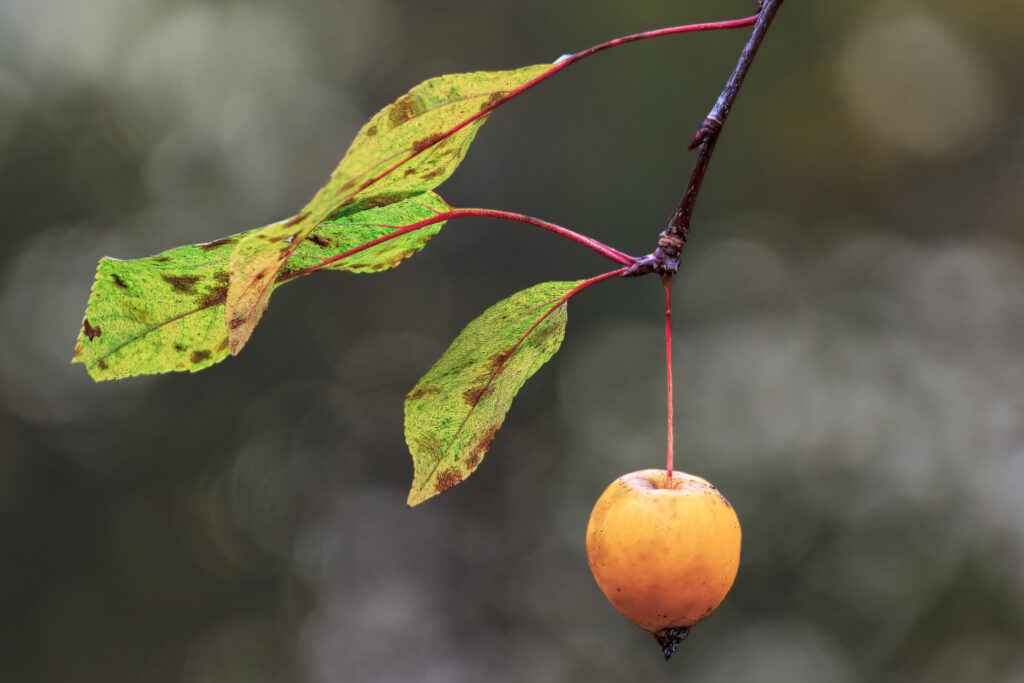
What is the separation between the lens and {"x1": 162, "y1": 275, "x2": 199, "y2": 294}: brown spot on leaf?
0.60 m

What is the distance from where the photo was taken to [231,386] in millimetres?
3768

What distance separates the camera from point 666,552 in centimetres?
58

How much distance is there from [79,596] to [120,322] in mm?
3728

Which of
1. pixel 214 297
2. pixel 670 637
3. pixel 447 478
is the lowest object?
pixel 670 637

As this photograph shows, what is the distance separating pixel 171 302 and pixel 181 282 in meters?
0.02

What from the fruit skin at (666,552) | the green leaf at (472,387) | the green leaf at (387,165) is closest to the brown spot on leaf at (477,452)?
the green leaf at (472,387)

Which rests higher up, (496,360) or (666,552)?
(496,360)

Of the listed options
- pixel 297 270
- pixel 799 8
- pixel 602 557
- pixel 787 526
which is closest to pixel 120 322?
pixel 297 270

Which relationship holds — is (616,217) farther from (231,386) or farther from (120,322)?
(120,322)

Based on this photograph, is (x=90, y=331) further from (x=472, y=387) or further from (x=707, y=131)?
(x=707, y=131)

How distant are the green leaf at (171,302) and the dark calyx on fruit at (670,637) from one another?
387 millimetres

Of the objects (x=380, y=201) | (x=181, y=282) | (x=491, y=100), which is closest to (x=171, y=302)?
(x=181, y=282)

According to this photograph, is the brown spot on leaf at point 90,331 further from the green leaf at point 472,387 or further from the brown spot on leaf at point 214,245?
the green leaf at point 472,387

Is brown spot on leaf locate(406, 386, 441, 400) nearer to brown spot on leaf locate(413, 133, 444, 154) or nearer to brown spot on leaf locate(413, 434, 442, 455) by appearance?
brown spot on leaf locate(413, 434, 442, 455)
